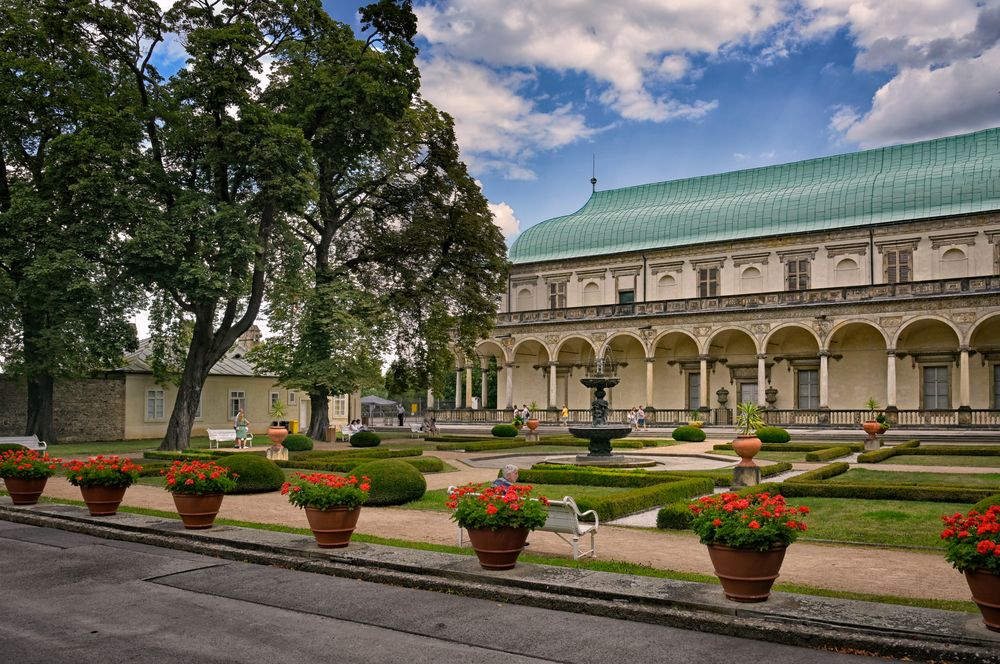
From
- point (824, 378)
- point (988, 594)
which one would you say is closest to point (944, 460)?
point (824, 378)

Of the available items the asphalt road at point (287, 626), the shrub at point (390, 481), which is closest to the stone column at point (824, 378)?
the shrub at point (390, 481)

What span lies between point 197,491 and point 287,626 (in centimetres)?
528

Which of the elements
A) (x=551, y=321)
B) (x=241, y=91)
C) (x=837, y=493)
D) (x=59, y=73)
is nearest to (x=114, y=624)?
(x=837, y=493)

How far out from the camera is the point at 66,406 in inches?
1534

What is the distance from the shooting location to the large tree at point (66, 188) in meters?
25.9

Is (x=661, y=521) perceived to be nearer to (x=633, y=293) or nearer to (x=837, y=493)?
(x=837, y=493)

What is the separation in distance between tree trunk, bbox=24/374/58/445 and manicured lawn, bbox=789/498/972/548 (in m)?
29.3

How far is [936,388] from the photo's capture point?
4238 cm

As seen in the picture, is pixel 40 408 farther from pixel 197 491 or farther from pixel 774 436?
pixel 774 436

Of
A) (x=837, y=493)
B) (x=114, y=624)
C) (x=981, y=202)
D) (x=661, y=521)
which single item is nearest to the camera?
(x=114, y=624)

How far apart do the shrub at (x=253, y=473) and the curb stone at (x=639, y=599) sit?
6.11 metres

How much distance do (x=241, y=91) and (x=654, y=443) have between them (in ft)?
67.6

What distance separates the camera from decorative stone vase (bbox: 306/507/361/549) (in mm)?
10820

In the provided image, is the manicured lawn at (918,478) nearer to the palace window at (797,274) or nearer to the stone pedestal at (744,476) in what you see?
the stone pedestal at (744,476)
